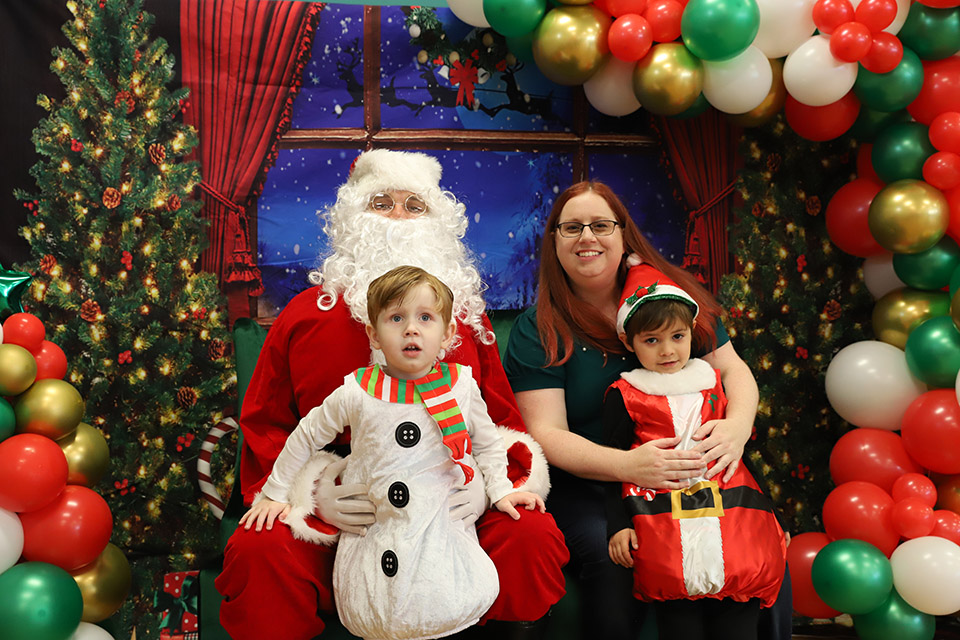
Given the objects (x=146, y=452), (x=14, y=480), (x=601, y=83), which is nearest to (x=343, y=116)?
(x=601, y=83)

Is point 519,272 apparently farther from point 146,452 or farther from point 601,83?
point 146,452

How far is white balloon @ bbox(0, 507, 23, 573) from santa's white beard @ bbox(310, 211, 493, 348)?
43.7 inches

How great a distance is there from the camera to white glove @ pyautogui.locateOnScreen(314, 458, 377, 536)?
2029mm

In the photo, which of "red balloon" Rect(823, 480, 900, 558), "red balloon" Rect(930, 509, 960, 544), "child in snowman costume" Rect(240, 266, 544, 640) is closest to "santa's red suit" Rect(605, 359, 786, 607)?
"child in snowman costume" Rect(240, 266, 544, 640)

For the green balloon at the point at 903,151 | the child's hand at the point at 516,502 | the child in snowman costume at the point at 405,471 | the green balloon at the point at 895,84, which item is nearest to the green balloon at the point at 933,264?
the green balloon at the point at 903,151

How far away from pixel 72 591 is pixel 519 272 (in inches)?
84.8

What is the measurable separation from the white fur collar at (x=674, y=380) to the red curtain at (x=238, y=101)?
183 cm

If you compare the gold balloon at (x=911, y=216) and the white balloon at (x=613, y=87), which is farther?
the white balloon at (x=613, y=87)

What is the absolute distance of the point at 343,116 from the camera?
11.4 feet

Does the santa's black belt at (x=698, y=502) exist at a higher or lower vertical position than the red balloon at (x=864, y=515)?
higher

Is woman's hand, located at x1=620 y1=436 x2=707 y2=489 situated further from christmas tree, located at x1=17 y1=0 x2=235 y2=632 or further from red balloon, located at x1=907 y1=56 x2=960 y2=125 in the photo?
christmas tree, located at x1=17 y1=0 x2=235 y2=632

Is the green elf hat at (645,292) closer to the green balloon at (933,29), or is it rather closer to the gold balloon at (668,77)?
the gold balloon at (668,77)

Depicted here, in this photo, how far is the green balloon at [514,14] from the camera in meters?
2.95

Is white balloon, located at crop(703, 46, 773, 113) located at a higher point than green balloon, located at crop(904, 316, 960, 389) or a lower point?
higher
